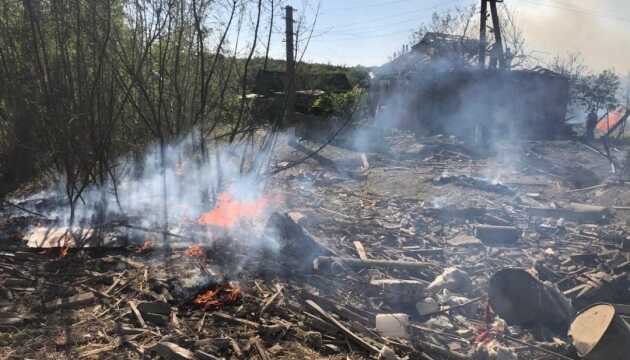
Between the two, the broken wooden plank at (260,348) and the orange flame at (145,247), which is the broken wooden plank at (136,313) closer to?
the broken wooden plank at (260,348)

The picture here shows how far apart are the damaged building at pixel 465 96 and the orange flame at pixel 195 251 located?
1650 cm

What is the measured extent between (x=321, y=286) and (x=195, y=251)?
5.76 feet

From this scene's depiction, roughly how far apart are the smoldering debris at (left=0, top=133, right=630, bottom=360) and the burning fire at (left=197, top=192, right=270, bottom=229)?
0.12 feet

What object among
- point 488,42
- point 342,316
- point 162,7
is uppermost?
point 488,42

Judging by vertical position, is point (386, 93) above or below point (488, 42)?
below

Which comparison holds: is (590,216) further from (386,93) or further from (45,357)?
(386,93)

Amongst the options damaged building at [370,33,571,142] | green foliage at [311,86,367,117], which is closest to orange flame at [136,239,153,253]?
green foliage at [311,86,367,117]

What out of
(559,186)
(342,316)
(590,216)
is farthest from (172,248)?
(559,186)

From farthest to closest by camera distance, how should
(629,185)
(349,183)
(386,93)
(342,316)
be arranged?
(386,93)
(349,183)
(629,185)
(342,316)

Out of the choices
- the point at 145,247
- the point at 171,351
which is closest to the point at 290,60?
the point at 145,247

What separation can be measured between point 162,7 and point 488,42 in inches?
770

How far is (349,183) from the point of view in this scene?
40.2 feet

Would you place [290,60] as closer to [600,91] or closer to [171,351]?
[171,351]

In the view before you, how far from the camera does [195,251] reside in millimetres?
5844
